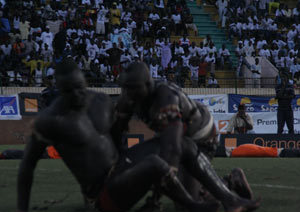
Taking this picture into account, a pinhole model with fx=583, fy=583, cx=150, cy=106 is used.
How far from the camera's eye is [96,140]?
5074mm

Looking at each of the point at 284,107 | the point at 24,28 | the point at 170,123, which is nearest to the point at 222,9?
the point at 24,28

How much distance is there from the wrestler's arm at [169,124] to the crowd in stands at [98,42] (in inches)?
513

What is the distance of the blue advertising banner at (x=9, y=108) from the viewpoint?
686 inches

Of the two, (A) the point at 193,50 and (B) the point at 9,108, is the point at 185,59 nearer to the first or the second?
(A) the point at 193,50

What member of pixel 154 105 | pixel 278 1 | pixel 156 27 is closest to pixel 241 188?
pixel 154 105

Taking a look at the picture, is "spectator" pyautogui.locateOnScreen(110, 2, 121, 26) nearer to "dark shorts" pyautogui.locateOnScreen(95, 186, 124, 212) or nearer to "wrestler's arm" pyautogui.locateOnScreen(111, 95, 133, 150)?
"wrestler's arm" pyautogui.locateOnScreen(111, 95, 133, 150)

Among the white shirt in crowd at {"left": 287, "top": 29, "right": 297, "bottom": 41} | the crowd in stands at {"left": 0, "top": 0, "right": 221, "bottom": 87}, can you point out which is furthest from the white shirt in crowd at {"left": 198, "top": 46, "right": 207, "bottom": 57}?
the white shirt in crowd at {"left": 287, "top": 29, "right": 297, "bottom": 41}

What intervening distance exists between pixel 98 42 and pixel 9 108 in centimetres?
600

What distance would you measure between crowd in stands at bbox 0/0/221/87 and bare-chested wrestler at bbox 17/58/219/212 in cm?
1296

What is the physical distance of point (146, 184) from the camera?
4.93m

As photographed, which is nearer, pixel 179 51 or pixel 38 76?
pixel 38 76

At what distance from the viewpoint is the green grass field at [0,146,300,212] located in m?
6.26

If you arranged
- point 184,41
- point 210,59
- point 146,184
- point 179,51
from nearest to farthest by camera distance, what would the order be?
point 146,184
point 179,51
point 210,59
point 184,41

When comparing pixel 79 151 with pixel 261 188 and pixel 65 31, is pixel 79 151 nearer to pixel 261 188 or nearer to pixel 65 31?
pixel 261 188
